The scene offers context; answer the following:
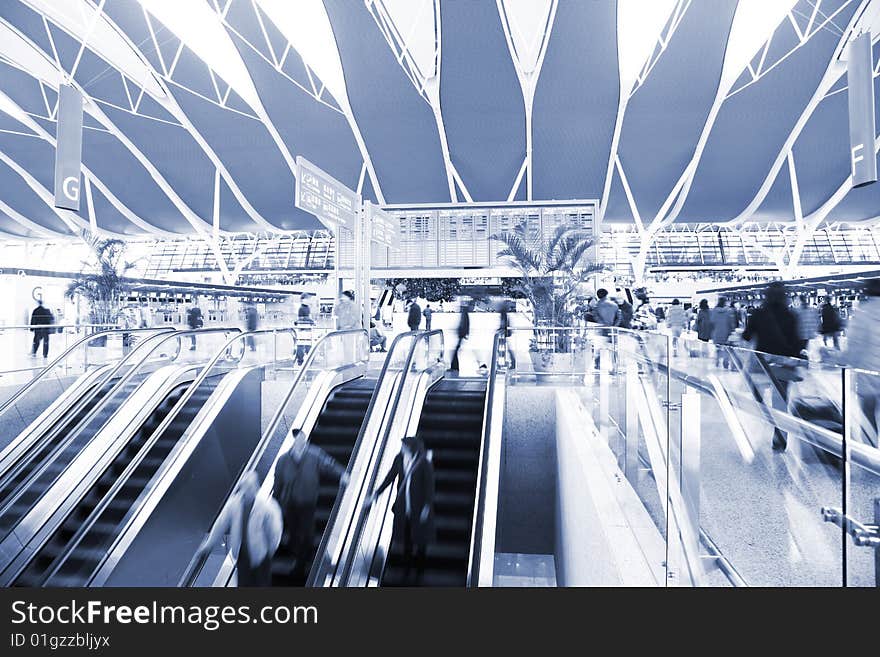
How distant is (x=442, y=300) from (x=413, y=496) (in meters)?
26.3

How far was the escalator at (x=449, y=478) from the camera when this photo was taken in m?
5.65

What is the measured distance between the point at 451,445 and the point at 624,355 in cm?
254

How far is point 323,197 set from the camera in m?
10.1

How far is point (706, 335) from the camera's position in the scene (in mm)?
10891

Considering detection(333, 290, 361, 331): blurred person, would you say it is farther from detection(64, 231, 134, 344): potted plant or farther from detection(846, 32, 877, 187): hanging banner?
detection(846, 32, 877, 187): hanging banner

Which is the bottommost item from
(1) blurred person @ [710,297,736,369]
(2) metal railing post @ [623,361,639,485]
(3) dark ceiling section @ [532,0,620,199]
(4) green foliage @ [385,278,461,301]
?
(2) metal railing post @ [623,361,639,485]

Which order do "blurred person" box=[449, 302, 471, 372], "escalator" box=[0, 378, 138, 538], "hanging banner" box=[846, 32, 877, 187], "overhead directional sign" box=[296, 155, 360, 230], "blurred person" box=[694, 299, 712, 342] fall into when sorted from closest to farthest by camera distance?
"escalator" box=[0, 378, 138, 538]
"hanging banner" box=[846, 32, 877, 187]
"overhead directional sign" box=[296, 155, 360, 230]
"blurred person" box=[694, 299, 712, 342]
"blurred person" box=[449, 302, 471, 372]

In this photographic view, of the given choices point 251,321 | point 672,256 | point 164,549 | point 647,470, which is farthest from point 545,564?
point 672,256

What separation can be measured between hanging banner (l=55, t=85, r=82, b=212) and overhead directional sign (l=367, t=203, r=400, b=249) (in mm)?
5015

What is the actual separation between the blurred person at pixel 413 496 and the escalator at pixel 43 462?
347 centimetres

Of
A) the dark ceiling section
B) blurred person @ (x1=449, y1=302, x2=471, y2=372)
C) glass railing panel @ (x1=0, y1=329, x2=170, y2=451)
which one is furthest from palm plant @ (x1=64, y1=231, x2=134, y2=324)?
the dark ceiling section

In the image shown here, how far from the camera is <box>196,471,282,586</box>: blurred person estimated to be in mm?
4398

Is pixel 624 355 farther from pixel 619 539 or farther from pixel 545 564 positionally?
pixel 545 564

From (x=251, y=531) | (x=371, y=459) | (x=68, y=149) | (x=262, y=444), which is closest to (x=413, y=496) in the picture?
(x=371, y=459)
